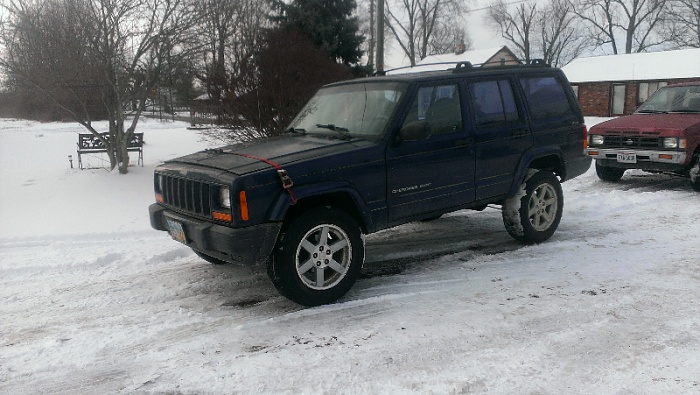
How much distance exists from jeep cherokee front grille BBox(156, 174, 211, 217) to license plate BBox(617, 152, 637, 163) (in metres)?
7.55

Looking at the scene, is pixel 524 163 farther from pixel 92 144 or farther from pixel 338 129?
pixel 92 144

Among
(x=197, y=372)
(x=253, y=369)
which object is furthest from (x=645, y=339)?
(x=197, y=372)

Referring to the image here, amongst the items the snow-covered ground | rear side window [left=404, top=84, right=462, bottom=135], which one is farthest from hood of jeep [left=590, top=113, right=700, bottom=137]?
rear side window [left=404, top=84, right=462, bottom=135]

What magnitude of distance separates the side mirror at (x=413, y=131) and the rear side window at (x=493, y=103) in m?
0.88

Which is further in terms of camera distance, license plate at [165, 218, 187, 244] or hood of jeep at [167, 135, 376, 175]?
license plate at [165, 218, 187, 244]

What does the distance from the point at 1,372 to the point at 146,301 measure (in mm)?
1283

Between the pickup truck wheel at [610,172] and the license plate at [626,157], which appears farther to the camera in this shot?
the pickup truck wheel at [610,172]

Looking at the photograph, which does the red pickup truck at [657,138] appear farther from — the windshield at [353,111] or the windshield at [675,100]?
the windshield at [353,111]

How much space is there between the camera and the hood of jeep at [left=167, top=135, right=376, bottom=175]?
4211 mm

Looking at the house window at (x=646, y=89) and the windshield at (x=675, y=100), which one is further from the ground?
the house window at (x=646, y=89)

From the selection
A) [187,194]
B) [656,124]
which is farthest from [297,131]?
[656,124]

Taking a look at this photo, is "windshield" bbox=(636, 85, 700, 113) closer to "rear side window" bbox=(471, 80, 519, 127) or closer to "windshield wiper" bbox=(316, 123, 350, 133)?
"rear side window" bbox=(471, 80, 519, 127)

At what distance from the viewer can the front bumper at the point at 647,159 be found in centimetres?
853

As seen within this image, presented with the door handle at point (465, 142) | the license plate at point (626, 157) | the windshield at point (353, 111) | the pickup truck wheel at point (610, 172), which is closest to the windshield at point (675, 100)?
the pickup truck wheel at point (610, 172)
